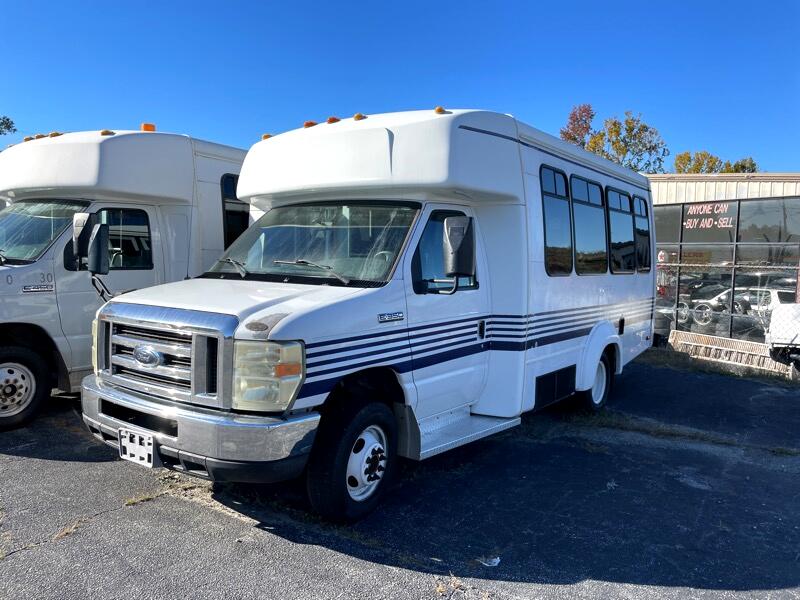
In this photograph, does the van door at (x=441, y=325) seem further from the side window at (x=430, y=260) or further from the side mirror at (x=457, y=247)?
the side mirror at (x=457, y=247)

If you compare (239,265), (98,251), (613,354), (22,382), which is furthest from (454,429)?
(22,382)

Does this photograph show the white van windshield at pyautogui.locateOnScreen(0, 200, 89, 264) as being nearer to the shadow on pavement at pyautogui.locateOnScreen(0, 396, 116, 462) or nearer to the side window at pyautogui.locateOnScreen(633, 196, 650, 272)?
→ the shadow on pavement at pyautogui.locateOnScreen(0, 396, 116, 462)

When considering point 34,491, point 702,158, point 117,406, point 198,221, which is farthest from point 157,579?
point 702,158

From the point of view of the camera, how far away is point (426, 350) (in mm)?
4688

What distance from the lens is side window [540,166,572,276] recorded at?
5926 millimetres

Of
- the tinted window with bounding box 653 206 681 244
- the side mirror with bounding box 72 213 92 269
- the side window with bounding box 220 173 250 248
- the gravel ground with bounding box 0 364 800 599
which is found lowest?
the gravel ground with bounding box 0 364 800 599

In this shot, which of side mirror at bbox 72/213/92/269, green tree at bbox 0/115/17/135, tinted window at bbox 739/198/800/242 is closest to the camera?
side mirror at bbox 72/213/92/269

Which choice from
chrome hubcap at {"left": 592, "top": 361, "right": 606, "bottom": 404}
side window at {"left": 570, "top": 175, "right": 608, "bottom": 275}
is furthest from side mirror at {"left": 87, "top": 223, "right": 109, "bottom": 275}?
chrome hubcap at {"left": 592, "top": 361, "right": 606, "bottom": 404}

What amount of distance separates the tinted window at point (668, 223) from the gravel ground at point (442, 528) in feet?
34.0

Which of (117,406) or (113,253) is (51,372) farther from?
(117,406)

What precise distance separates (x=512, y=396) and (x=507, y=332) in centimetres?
55

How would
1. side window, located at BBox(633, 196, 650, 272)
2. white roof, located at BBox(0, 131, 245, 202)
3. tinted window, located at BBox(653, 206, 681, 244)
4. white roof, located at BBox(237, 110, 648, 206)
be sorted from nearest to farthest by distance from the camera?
1. white roof, located at BBox(237, 110, 648, 206)
2. white roof, located at BBox(0, 131, 245, 202)
3. side window, located at BBox(633, 196, 650, 272)
4. tinted window, located at BBox(653, 206, 681, 244)

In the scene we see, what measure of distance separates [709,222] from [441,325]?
40.5 feet

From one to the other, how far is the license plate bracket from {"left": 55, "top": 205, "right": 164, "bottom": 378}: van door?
270cm
